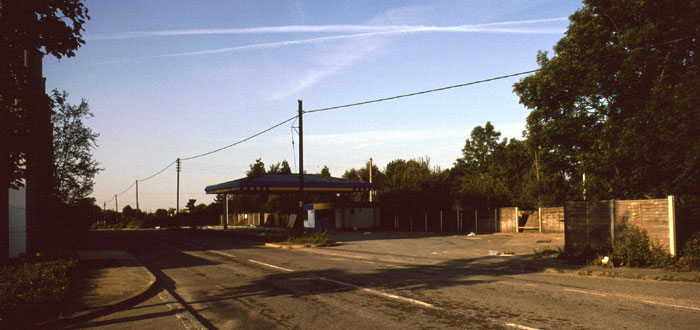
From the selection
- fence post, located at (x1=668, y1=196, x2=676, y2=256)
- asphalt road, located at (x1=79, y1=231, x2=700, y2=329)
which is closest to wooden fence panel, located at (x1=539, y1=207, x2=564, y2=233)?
fence post, located at (x1=668, y1=196, x2=676, y2=256)

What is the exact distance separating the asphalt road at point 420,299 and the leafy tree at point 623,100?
828cm

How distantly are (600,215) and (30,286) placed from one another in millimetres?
17104

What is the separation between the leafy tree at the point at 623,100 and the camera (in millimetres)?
16922

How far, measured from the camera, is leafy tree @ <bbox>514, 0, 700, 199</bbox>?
1692 cm

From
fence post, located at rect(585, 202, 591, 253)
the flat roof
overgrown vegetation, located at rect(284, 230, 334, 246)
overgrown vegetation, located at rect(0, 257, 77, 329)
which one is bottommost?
overgrown vegetation, located at rect(284, 230, 334, 246)

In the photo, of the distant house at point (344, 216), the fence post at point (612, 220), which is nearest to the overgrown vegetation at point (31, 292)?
the fence post at point (612, 220)

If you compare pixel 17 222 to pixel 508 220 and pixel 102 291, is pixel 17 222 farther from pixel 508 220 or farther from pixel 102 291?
pixel 508 220

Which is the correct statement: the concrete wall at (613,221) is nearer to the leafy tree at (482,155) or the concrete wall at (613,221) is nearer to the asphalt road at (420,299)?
the asphalt road at (420,299)

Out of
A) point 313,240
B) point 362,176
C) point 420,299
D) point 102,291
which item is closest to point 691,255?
point 420,299

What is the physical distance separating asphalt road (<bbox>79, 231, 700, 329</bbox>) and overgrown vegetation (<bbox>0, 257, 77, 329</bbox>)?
128cm

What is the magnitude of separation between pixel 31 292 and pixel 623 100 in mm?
26047

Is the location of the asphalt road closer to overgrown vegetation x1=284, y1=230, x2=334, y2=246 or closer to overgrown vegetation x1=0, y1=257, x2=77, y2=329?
overgrown vegetation x1=0, y1=257, x2=77, y2=329

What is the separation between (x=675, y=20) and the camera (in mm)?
21641

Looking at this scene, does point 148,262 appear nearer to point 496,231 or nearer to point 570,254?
point 570,254
